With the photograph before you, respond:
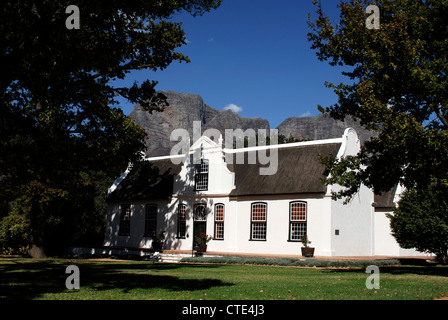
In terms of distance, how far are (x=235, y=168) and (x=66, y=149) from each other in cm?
1451

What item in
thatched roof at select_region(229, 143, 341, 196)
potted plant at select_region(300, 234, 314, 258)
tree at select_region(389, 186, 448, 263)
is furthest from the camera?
thatched roof at select_region(229, 143, 341, 196)

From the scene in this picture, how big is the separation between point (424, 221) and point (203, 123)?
154823 millimetres

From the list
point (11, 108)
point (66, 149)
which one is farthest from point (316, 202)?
point (11, 108)

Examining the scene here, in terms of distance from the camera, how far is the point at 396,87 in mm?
18062

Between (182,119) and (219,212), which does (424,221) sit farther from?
(182,119)

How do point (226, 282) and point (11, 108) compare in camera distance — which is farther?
point (11, 108)

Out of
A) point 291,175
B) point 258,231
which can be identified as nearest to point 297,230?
point 258,231

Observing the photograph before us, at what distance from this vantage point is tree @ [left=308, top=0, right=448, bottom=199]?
16.3m

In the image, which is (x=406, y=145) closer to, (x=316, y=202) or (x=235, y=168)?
(x=316, y=202)

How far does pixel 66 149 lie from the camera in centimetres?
2352

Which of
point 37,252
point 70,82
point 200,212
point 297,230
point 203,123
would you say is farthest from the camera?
point 203,123

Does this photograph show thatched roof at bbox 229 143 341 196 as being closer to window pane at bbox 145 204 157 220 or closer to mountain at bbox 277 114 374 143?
window pane at bbox 145 204 157 220

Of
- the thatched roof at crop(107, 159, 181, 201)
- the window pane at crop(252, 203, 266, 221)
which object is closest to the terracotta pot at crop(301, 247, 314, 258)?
the window pane at crop(252, 203, 266, 221)

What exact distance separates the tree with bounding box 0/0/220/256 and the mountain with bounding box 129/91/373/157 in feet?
325
